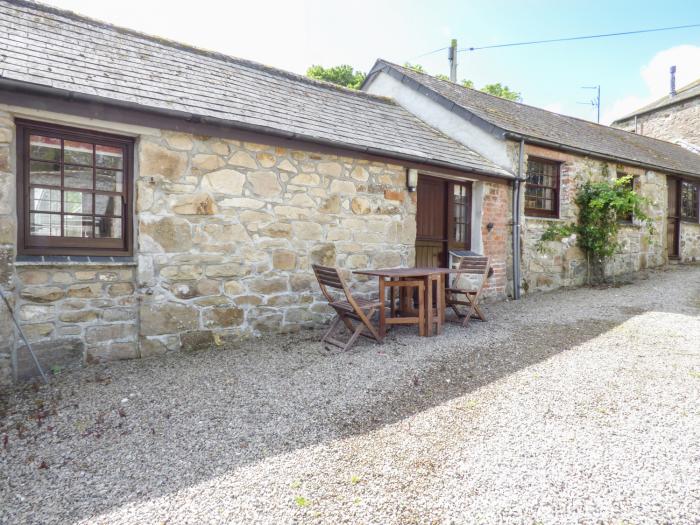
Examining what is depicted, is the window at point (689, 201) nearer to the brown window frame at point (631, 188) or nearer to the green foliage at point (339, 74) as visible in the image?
the brown window frame at point (631, 188)

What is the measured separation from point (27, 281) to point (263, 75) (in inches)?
183

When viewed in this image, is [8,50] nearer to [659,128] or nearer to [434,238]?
[434,238]

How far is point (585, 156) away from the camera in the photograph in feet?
29.7

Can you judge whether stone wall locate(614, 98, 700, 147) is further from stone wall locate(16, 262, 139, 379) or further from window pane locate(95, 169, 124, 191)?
stone wall locate(16, 262, 139, 379)

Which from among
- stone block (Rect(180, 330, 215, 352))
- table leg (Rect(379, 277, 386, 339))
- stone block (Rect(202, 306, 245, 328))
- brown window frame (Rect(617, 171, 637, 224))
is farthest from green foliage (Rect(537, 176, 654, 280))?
stone block (Rect(180, 330, 215, 352))

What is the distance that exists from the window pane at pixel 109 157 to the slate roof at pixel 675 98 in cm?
2157

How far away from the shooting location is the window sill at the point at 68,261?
374 cm

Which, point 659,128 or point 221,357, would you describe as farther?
point 659,128

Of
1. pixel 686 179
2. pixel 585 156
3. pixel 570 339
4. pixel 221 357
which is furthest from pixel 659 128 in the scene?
pixel 221 357

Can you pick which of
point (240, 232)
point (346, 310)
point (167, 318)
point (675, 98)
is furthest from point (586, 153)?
point (675, 98)

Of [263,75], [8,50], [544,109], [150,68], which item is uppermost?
[544,109]

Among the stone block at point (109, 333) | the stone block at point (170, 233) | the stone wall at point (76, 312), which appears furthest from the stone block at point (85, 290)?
the stone block at point (170, 233)

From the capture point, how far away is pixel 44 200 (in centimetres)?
397

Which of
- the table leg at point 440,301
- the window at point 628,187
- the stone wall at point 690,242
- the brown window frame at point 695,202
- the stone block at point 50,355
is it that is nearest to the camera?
the stone block at point 50,355
